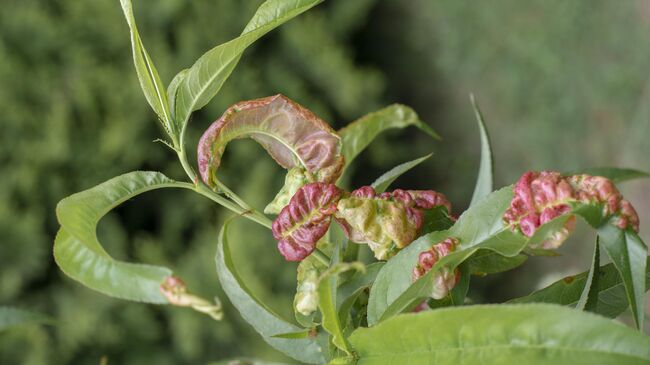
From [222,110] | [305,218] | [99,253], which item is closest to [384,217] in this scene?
[305,218]

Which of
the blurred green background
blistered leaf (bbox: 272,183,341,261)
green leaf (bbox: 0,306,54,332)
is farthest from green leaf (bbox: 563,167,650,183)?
the blurred green background

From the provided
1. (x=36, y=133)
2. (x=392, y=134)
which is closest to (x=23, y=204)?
(x=36, y=133)

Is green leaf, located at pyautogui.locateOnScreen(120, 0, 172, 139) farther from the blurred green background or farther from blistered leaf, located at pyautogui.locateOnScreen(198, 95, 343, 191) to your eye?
the blurred green background

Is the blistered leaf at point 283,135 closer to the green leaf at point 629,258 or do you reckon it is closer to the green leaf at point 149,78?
the green leaf at point 149,78

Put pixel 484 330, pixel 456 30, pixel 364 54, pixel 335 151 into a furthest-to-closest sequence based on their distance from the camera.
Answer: pixel 364 54
pixel 456 30
pixel 335 151
pixel 484 330

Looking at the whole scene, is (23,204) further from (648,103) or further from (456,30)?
(648,103)

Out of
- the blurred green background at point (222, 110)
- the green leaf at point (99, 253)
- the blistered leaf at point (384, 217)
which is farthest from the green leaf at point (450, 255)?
the blurred green background at point (222, 110)
